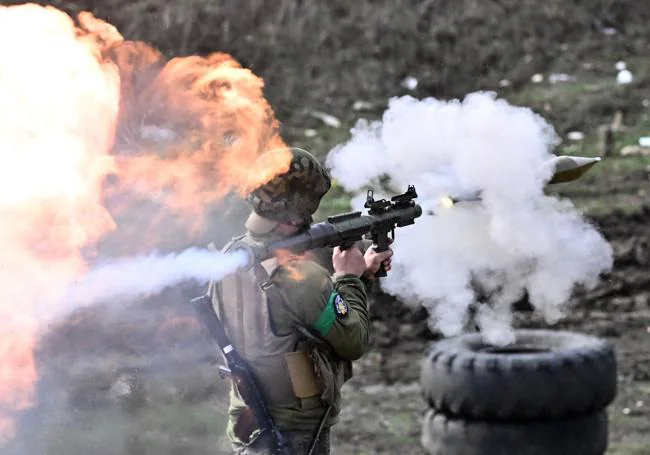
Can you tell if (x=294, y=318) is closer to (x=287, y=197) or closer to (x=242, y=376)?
(x=242, y=376)

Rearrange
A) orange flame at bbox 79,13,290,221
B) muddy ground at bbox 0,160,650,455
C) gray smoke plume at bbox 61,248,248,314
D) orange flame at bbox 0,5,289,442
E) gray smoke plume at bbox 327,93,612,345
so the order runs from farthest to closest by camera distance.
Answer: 1. muddy ground at bbox 0,160,650,455
2. gray smoke plume at bbox 327,93,612,345
3. orange flame at bbox 79,13,290,221
4. orange flame at bbox 0,5,289,442
5. gray smoke plume at bbox 61,248,248,314

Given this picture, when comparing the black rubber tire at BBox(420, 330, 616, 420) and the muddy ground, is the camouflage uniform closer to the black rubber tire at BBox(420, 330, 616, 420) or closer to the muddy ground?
the black rubber tire at BBox(420, 330, 616, 420)

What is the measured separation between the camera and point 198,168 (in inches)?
227

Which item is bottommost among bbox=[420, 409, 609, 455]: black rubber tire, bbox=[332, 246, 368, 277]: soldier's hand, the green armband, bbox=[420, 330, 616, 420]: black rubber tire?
bbox=[420, 409, 609, 455]: black rubber tire

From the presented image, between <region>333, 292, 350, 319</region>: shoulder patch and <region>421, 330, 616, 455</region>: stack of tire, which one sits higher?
<region>333, 292, 350, 319</region>: shoulder patch

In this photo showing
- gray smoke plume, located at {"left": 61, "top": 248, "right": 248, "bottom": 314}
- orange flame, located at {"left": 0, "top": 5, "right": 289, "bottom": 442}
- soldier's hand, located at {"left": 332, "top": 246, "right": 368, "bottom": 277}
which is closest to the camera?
gray smoke plume, located at {"left": 61, "top": 248, "right": 248, "bottom": 314}

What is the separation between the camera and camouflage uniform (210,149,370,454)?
458 cm

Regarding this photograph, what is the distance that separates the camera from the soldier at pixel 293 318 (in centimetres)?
458

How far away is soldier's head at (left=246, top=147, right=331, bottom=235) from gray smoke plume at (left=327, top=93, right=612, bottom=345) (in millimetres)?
1081

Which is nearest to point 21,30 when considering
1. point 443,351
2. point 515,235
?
point 515,235

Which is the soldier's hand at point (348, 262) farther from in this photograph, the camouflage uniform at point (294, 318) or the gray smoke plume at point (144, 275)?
the gray smoke plume at point (144, 275)

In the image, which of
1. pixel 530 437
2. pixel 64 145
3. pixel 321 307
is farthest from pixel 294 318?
pixel 530 437

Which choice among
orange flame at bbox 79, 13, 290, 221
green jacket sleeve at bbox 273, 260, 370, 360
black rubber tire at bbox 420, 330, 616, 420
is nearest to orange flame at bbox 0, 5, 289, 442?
orange flame at bbox 79, 13, 290, 221

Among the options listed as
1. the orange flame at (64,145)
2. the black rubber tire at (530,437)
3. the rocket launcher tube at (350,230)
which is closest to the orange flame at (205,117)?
the orange flame at (64,145)
